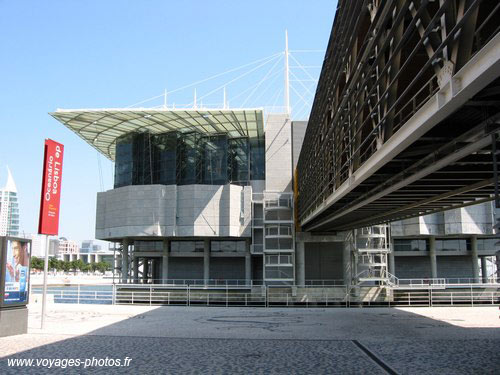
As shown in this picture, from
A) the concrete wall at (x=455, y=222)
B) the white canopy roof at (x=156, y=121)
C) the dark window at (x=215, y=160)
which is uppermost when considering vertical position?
the white canopy roof at (x=156, y=121)

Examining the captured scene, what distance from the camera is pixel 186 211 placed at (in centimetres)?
5088

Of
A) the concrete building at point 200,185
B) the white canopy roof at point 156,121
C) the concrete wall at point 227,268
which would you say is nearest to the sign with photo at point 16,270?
the concrete building at point 200,185

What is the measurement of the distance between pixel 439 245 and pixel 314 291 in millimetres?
25154

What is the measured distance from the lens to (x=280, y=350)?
13.4m

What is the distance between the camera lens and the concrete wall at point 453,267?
5916cm

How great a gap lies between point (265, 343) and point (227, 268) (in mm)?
46582

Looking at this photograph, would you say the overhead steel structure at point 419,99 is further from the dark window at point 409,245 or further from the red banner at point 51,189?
the dark window at point 409,245

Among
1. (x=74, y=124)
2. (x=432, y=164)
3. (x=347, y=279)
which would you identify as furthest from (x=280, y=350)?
(x=74, y=124)

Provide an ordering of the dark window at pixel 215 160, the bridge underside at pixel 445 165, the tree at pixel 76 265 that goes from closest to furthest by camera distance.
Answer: the bridge underside at pixel 445 165 → the dark window at pixel 215 160 → the tree at pixel 76 265

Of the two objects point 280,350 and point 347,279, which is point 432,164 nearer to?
point 280,350

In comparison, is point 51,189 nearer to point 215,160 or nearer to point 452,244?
point 215,160

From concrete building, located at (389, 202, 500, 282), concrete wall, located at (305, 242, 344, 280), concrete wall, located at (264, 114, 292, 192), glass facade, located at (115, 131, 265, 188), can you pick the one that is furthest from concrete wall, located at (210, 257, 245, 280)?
concrete building, located at (389, 202, 500, 282)

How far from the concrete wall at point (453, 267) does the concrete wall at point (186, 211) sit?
998 inches

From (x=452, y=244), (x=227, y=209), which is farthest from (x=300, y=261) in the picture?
(x=452, y=244)
